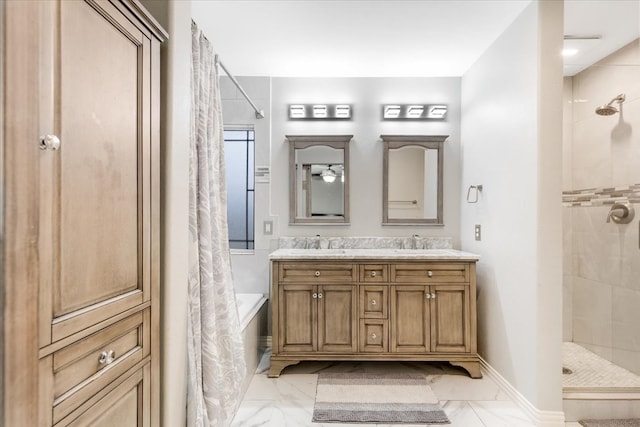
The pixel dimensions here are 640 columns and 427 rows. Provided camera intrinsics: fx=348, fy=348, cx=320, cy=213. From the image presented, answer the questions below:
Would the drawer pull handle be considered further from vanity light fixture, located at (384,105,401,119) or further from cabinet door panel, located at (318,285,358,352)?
vanity light fixture, located at (384,105,401,119)

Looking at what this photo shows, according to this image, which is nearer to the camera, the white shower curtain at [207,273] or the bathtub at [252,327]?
the white shower curtain at [207,273]

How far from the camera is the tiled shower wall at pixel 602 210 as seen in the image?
228cm

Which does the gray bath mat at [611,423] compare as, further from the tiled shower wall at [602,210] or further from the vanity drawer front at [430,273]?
the vanity drawer front at [430,273]

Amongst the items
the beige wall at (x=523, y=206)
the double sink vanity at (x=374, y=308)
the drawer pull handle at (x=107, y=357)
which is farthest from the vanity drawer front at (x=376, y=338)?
the drawer pull handle at (x=107, y=357)

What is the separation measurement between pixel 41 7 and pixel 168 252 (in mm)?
807

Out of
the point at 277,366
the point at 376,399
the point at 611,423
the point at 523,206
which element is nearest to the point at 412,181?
the point at 523,206

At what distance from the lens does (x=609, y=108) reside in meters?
2.39

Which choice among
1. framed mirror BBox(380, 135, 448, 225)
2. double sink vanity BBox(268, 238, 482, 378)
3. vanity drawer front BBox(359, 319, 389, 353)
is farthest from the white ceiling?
vanity drawer front BBox(359, 319, 389, 353)

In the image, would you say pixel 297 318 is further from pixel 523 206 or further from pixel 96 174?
pixel 96 174

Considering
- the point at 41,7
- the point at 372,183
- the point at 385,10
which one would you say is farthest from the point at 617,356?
the point at 41,7

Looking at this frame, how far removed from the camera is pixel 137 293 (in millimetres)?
1061

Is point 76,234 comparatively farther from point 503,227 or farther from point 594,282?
point 594,282

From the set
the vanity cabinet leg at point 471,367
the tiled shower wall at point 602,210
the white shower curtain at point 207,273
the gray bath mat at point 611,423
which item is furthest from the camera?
the vanity cabinet leg at point 471,367

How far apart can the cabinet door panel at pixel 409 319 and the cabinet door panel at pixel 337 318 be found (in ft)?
0.96
